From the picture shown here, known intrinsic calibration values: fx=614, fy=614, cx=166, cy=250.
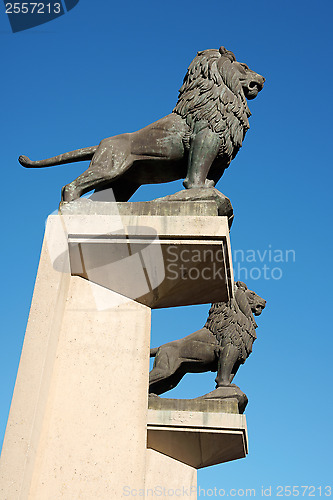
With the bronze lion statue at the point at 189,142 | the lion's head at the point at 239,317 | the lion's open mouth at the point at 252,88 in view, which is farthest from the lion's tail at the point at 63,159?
the lion's head at the point at 239,317

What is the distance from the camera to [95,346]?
4449 mm

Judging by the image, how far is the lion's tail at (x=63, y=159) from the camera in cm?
529

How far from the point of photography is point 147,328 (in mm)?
4676

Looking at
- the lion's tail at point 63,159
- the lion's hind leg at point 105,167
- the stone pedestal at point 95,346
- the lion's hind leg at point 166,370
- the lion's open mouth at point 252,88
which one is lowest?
the stone pedestal at point 95,346

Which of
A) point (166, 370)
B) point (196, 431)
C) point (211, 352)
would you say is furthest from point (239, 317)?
point (196, 431)

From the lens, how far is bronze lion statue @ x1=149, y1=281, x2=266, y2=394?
7.00 meters

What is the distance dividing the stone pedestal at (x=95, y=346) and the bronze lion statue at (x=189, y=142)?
0.61 metres

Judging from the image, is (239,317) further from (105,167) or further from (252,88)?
(105,167)

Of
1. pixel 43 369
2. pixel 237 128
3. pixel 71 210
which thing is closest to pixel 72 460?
pixel 43 369

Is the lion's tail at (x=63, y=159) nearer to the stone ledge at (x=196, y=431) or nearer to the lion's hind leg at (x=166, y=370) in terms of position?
the stone ledge at (x=196, y=431)

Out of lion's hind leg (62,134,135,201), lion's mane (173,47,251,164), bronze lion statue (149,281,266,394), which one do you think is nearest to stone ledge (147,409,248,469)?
bronze lion statue (149,281,266,394)

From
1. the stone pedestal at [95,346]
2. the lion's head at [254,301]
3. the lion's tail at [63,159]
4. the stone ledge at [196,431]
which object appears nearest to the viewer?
the stone pedestal at [95,346]

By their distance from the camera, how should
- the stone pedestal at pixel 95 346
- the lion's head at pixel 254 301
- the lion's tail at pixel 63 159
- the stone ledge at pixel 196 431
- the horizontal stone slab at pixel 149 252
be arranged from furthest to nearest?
1. the lion's head at pixel 254 301
2. the stone ledge at pixel 196 431
3. the lion's tail at pixel 63 159
4. the horizontal stone slab at pixel 149 252
5. the stone pedestal at pixel 95 346

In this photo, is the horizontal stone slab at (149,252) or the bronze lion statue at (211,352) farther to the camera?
the bronze lion statue at (211,352)
